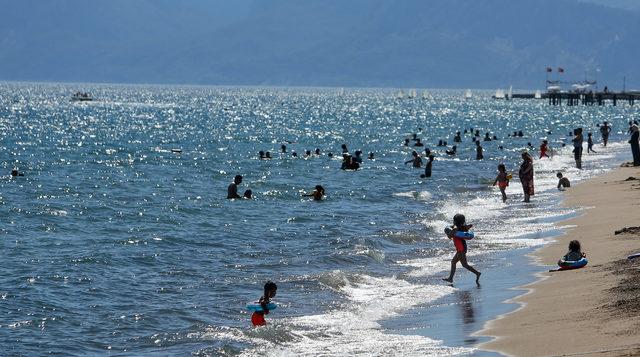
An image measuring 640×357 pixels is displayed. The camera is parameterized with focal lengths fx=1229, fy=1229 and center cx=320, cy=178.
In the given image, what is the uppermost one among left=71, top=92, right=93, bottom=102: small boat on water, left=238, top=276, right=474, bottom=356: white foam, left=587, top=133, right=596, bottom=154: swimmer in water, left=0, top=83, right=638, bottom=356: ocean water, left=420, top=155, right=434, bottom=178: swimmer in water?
left=71, top=92, right=93, bottom=102: small boat on water

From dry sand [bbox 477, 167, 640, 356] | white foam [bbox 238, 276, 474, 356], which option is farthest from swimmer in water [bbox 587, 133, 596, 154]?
white foam [bbox 238, 276, 474, 356]

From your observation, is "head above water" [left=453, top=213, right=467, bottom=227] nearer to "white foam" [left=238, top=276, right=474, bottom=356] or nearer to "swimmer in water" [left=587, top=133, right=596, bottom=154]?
"white foam" [left=238, top=276, right=474, bottom=356]

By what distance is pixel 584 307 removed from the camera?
1716 cm

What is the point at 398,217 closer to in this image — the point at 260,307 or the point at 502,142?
the point at 260,307

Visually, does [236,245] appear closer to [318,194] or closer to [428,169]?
[318,194]

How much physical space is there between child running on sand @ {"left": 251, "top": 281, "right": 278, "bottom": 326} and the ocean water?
0.74ft

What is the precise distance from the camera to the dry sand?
14789 mm

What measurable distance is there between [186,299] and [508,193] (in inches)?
827

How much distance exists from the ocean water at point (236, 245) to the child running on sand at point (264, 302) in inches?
8.9

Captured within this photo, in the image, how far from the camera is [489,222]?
31391mm

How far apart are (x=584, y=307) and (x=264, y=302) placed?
14.8ft

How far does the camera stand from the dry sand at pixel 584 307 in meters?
14.8

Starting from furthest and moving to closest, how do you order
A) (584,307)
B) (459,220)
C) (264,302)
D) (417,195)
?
(417,195) < (459,220) < (264,302) < (584,307)

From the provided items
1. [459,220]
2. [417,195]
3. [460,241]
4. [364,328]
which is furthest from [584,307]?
[417,195]
